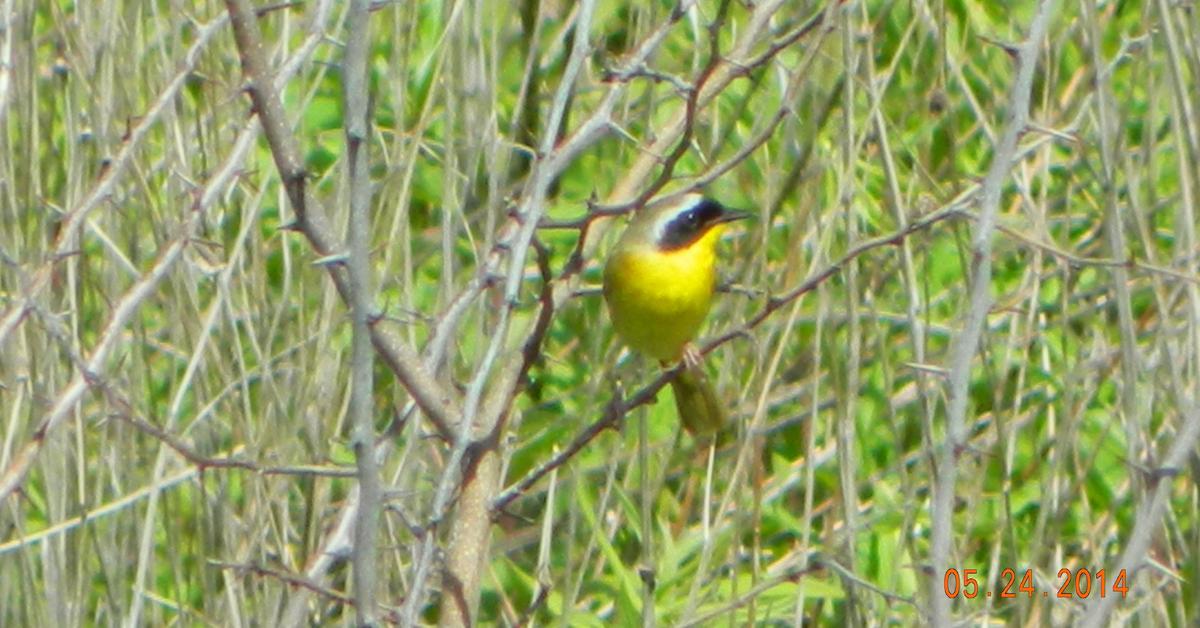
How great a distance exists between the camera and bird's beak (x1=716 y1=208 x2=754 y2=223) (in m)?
2.63

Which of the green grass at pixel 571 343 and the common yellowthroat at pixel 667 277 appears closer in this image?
the green grass at pixel 571 343

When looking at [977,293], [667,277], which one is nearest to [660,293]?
[667,277]

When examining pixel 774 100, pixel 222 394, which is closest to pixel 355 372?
pixel 222 394

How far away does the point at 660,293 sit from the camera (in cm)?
273

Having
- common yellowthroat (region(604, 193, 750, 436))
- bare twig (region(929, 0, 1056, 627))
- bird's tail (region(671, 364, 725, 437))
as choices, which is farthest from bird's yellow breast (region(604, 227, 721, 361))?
bare twig (region(929, 0, 1056, 627))

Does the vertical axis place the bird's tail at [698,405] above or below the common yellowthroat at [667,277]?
below

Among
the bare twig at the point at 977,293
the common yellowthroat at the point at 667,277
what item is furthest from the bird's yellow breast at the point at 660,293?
the bare twig at the point at 977,293

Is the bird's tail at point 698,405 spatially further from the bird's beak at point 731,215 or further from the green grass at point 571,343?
the bird's beak at point 731,215

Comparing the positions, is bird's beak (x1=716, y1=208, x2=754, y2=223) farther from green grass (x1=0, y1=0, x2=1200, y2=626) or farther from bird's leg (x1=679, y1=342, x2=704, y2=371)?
bird's leg (x1=679, y1=342, x2=704, y2=371)

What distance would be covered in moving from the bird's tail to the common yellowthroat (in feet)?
0.24

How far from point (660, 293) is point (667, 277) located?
1.4 inches

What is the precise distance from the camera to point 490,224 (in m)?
2.07

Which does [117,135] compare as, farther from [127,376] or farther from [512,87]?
[512,87]

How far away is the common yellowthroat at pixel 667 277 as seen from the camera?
2.71 meters
